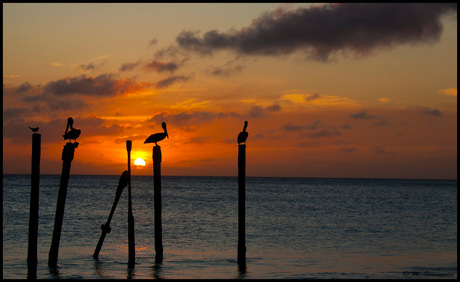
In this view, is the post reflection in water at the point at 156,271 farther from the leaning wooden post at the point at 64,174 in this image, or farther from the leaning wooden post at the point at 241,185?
the leaning wooden post at the point at 64,174

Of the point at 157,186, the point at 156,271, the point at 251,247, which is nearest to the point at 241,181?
the point at 157,186

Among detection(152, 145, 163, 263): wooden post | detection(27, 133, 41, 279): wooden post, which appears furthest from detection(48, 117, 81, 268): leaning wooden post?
detection(152, 145, 163, 263): wooden post

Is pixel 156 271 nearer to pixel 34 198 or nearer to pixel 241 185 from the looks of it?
pixel 241 185

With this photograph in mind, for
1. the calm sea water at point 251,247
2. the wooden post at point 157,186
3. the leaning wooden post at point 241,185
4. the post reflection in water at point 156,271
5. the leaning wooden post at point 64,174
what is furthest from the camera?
the calm sea water at point 251,247

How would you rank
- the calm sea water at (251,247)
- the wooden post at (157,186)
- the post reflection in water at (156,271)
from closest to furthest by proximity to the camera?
the wooden post at (157,186)
the post reflection in water at (156,271)
the calm sea water at (251,247)

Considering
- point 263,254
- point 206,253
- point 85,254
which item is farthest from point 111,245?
point 263,254

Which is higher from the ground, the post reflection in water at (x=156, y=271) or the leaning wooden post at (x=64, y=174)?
the leaning wooden post at (x=64, y=174)

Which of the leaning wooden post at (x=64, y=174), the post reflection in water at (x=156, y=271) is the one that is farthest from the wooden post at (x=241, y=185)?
the leaning wooden post at (x=64, y=174)

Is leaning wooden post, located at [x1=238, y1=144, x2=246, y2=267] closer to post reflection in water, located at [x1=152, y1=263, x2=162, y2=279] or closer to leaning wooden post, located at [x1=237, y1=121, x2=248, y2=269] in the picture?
leaning wooden post, located at [x1=237, y1=121, x2=248, y2=269]

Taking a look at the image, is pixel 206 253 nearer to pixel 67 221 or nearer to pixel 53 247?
pixel 53 247

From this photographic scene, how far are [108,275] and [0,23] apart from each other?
828cm

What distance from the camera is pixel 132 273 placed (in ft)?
58.5

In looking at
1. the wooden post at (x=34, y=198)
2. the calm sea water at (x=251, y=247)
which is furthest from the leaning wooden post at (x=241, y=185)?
the wooden post at (x=34, y=198)

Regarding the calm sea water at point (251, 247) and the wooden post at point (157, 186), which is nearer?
the wooden post at point (157, 186)
